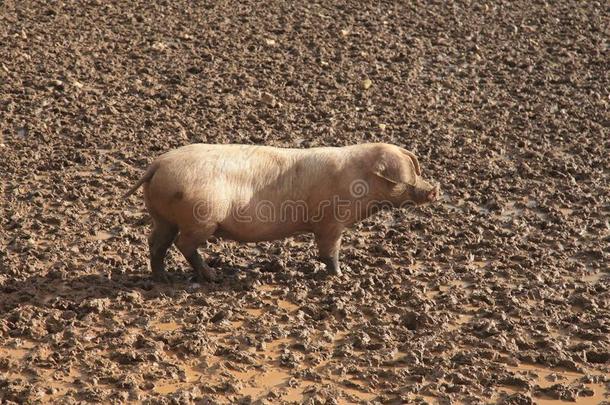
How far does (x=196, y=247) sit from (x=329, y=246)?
3.32ft

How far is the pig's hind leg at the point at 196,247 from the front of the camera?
6824 mm

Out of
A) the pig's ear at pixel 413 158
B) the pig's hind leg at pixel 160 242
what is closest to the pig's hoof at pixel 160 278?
the pig's hind leg at pixel 160 242

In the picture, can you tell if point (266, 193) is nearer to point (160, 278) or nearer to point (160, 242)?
point (160, 242)

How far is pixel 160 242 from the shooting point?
6.96 metres

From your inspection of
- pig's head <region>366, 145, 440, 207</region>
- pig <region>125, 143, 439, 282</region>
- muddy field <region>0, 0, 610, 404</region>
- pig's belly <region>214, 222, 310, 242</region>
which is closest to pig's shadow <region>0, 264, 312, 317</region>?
muddy field <region>0, 0, 610, 404</region>

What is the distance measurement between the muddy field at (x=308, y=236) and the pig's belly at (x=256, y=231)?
0.33 meters

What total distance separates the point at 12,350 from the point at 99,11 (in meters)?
8.67

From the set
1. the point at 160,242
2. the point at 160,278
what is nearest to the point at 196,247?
the point at 160,242

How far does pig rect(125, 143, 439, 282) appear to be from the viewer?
22.1 ft

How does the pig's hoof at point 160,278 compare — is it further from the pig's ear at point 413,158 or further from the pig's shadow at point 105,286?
the pig's ear at point 413,158

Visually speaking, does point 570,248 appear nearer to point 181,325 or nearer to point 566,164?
point 566,164

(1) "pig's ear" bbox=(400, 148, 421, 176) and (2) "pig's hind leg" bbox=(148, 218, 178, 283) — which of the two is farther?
(1) "pig's ear" bbox=(400, 148, 421, 176)

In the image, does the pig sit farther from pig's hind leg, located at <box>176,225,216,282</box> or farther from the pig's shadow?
the pig's shadow

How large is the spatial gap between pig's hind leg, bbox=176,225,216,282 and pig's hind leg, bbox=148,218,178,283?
7cm
